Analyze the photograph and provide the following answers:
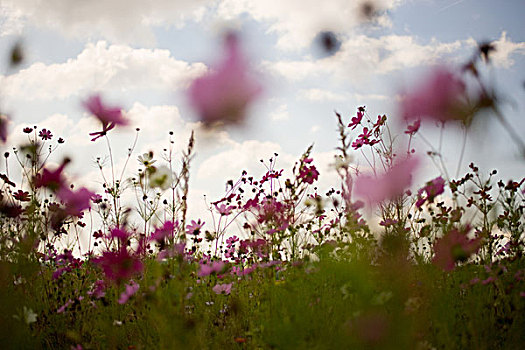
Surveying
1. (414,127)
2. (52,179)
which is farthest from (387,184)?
(52,179)

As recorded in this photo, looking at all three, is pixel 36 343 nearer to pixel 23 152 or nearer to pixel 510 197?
pixel 23 152

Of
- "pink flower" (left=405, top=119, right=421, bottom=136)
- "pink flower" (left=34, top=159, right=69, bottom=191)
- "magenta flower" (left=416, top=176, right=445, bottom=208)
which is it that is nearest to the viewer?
"magenta flower" (left=416, top=176, right=445, bottom=208)

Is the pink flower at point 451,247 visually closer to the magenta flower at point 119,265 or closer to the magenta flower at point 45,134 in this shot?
the magenta flower at point 119,265

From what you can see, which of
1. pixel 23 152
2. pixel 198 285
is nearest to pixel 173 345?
pixel 198 285

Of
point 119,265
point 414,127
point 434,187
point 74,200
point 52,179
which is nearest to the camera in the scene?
point 434,187

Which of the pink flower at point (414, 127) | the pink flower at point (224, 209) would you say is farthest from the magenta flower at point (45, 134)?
the pink flower at point (414, 127)

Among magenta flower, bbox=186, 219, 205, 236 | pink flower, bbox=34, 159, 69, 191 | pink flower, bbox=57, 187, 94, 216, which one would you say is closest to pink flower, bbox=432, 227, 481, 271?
magenta flower, bbox=186, 219, 205, 236

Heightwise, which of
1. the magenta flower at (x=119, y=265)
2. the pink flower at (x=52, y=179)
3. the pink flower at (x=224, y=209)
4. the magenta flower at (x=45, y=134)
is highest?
the magenta flower at (x=45, y=134)

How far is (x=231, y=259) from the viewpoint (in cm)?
416

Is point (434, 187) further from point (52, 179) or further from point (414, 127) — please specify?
point (52, 179)

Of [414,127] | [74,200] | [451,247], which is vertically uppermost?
[74,200]

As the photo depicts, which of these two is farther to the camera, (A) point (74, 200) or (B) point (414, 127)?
(A) point (74, 200)

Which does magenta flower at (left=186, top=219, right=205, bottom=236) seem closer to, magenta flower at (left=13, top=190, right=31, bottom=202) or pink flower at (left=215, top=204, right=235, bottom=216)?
pink flower at (left=215, top=204, right=235, bottom=216)

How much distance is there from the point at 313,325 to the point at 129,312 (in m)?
1.66
